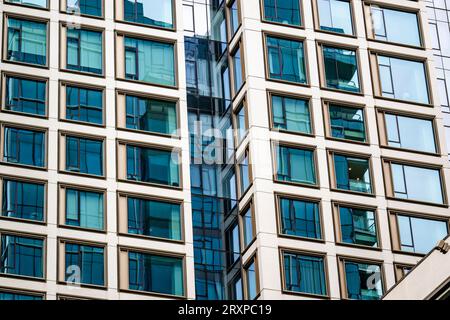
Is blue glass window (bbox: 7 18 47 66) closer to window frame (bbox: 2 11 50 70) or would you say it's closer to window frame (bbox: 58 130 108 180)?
window frame (bbox: 2 11 50 70)

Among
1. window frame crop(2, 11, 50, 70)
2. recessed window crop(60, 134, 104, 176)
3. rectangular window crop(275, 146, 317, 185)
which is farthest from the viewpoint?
rectangular window crop(275, 146, 317, 185)

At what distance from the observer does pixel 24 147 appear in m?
60.8

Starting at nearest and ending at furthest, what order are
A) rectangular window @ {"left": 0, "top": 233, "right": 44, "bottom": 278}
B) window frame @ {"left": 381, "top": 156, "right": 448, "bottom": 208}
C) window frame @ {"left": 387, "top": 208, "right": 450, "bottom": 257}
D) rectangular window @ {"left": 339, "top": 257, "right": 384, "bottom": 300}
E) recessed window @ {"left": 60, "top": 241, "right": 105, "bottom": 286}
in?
rectangular window @ {"left": 0, "top": 233, "right": 44, "bottom": 278}
recessed window @ {"left": 60, "top": 241, "right": 105, "bottom": 286}
rectangular window @ {"left": 339, "top": 257, "right": 384, "bottom": 300}
window frame @ {"left": 387, "top": 208, "right": 450, "bottom": 257}
window frame @ {"left": 381, "top": 156, "right": 448, "bottom": 208}

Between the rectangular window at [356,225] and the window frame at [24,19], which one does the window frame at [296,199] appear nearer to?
the rectangular window at [356,225]

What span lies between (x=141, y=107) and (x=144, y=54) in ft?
10.0

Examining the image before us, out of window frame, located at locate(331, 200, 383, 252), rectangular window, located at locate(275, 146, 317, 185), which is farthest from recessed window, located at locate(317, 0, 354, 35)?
window frame, located at locate(331, 200, 383, 252)

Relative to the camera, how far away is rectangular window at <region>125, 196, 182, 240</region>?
61.2m

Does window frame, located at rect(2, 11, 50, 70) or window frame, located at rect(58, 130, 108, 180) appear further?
window frame, located at rect(2, 11, 50, 70)

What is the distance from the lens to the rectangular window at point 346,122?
2596 inches

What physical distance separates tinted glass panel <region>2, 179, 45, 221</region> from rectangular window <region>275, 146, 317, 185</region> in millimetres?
11610

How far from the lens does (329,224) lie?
6250cm

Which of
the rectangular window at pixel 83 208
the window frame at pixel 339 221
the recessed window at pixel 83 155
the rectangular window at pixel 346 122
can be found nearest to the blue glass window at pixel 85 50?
the recessed window at pixel 83 155
